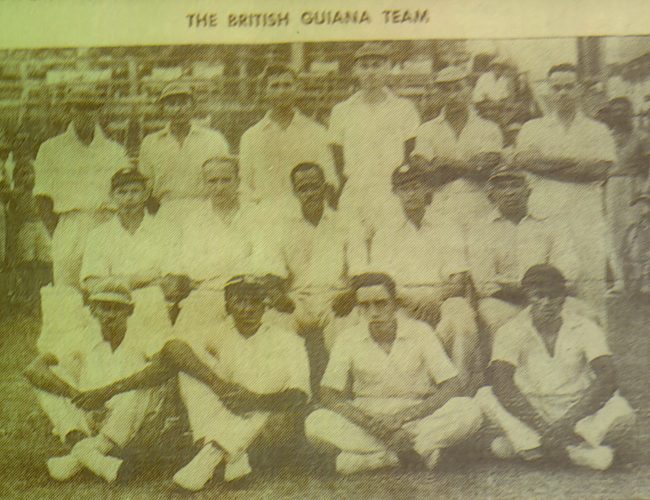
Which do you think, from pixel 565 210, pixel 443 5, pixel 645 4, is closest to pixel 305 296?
pixel 565 210

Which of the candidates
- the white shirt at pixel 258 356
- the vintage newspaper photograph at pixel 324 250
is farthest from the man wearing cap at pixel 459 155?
the white shirt at pixel 258 356

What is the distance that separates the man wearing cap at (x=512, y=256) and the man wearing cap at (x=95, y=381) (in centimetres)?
69

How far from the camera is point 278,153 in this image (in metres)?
1.32

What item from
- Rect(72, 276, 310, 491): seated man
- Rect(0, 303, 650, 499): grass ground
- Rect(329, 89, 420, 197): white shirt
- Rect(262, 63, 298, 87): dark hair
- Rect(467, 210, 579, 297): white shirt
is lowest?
Rect(0, 303, 650, 499): grass ground

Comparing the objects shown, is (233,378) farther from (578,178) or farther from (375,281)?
(578,178)

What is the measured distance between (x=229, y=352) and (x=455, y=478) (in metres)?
0.51

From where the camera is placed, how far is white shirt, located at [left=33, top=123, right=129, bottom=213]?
131 centimetres

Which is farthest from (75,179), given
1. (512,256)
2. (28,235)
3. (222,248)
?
(512,256)

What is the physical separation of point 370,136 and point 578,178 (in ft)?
1.42

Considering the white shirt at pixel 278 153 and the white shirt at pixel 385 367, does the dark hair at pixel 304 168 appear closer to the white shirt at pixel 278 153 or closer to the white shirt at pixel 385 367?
the white shirt at pixel 278 153

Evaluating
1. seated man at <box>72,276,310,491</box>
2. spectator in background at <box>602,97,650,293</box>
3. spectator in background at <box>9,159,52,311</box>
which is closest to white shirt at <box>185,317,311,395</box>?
seated man at <box>72,276,310,491</box>

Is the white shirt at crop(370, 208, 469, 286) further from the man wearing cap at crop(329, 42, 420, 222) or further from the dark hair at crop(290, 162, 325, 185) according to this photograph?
the dark hair at crop(290, 162, 325, 185)

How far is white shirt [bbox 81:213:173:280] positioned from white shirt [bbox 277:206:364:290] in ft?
0.79

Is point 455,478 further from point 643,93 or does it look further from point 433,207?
point 643,93
